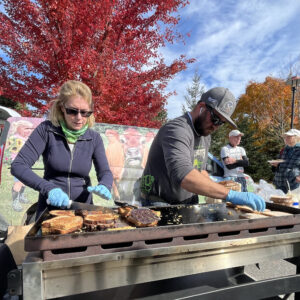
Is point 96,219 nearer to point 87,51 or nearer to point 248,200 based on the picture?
point 248,200

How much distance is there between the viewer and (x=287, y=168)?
5.01m

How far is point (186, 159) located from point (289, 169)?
3.90 metres

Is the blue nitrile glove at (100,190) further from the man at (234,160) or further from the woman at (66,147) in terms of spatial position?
the man at (234,160)

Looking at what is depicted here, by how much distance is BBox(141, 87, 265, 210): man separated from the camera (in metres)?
1.98

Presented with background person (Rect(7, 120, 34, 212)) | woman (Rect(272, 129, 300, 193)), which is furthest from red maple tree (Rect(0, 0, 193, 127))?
woman (Rect(272, 129, 300, 193))

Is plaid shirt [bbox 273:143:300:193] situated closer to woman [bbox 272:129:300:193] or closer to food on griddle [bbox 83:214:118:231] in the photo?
woman [bbox 272:129:300:193]

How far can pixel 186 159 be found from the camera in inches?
81.4

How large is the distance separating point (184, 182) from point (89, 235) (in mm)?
964

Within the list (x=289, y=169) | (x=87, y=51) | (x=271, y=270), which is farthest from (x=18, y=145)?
(x=289, y=169)

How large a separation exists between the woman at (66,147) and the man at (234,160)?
4506 millimetres

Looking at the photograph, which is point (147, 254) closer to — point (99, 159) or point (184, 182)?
point (184, 182)

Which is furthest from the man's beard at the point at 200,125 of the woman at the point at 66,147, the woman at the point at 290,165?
the woman at the point at 290,165

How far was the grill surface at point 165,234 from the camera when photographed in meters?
1.21

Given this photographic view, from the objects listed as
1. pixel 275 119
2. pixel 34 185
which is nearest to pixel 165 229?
pixel 34 185
